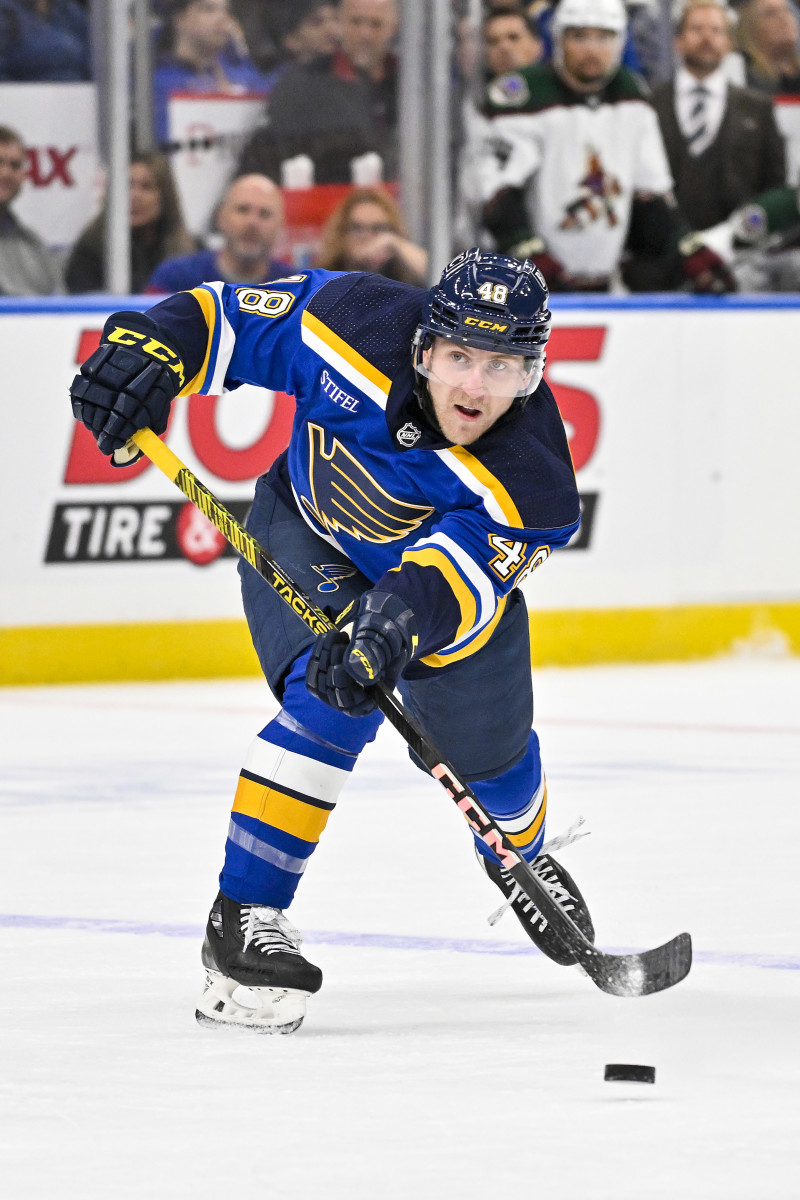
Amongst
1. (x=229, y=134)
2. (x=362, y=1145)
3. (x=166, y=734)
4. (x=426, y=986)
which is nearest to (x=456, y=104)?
(x=229, y=134)

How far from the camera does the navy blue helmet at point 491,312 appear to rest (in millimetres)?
2693

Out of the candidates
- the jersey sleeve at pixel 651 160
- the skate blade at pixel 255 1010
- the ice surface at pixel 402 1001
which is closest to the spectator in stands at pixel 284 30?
the jersey sleeve at pixel 651 160

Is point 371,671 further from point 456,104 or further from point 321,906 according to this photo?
point 456,104

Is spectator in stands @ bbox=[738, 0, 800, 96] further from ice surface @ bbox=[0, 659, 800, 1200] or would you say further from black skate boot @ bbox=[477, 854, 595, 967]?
black skate boot @ bbox=[477, 854, 595, 967]

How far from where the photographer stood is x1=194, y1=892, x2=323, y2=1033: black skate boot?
106 inches

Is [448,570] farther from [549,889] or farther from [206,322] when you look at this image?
[549,889]

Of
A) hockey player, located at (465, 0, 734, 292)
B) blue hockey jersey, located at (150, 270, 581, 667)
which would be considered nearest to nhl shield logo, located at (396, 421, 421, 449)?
blue hockey jersey, located at (150, 270, 581, 667)

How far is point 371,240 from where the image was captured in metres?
6.56

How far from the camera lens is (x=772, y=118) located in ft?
23.3

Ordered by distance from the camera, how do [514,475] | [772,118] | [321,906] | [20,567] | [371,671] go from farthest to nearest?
[772,118], [20,567], [321,906], [514,475], [371,671]

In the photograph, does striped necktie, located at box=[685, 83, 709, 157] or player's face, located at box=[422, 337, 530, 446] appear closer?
player's face, located at box=[422, 337, 530, 446]

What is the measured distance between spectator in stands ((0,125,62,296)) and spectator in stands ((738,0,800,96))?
2.35 metres

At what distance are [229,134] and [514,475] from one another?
389 centimetres

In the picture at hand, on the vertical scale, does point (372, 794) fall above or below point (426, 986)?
below
